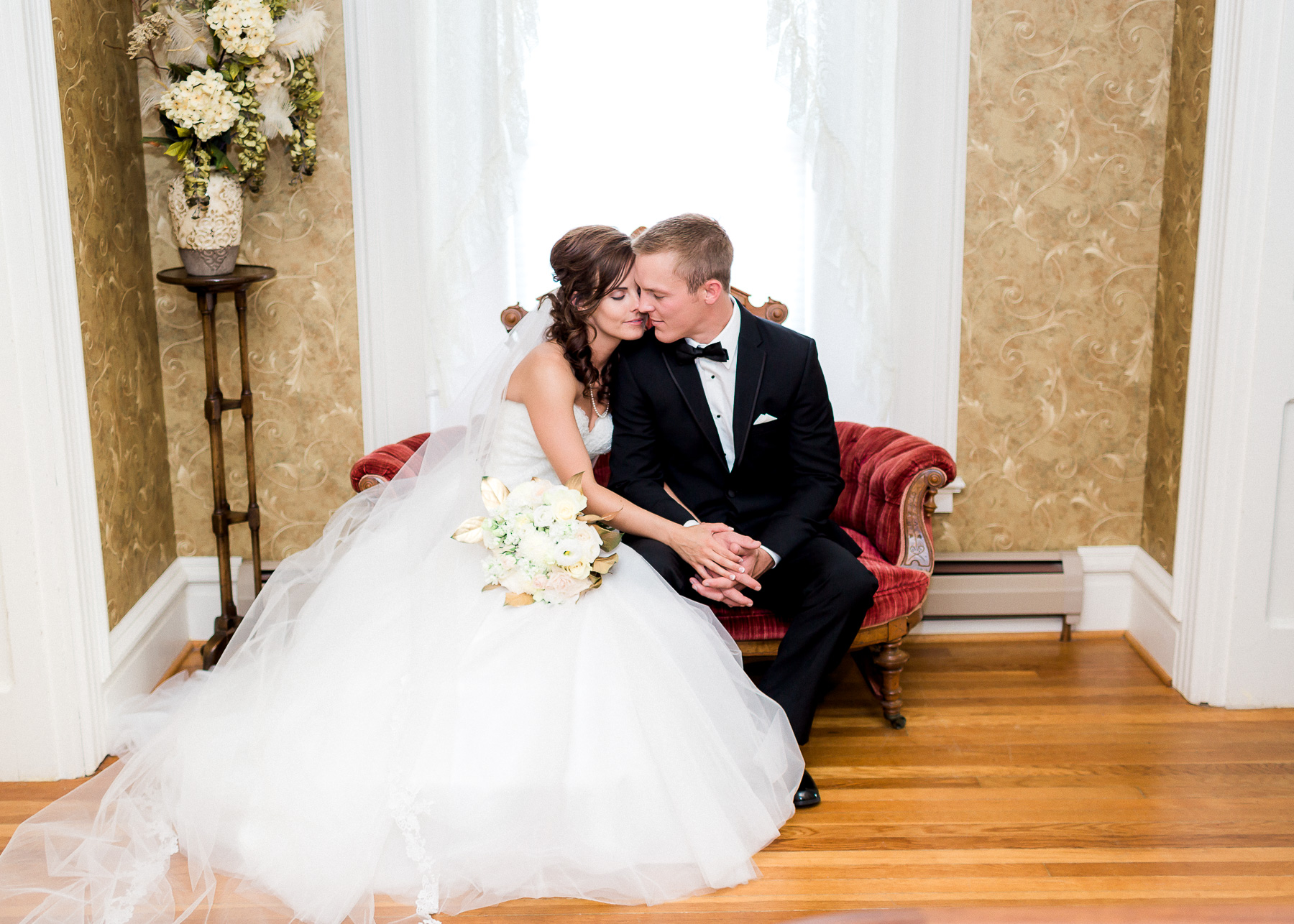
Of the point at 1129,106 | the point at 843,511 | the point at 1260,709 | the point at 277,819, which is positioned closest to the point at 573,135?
the point at 843,511

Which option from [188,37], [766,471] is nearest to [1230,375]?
[766,471]

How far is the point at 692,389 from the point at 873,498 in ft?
2.52

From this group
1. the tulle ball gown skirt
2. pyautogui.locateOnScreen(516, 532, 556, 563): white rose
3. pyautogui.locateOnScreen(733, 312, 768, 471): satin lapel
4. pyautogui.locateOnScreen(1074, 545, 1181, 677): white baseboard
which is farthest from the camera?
pyautogui.locateOnScreen(1074, 545, 1181, 677): white baseboard

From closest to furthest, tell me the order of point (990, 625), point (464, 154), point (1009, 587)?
point (464, 154), point (1009, 587), point (990, 625)

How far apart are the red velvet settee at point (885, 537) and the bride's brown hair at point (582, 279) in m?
0.53

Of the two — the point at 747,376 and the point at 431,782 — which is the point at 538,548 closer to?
the point at 431,782

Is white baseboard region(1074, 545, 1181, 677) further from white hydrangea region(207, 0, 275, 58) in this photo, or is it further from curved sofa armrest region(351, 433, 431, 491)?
white hydrangea region(207, 0, 275, 58)

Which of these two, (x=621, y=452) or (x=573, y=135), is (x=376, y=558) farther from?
(x=573, y=135)

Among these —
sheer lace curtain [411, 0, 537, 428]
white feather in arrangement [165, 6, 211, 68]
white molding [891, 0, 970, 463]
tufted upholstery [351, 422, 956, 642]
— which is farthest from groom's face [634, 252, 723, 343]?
white feather in arrangement [165, 6, 211, 68]

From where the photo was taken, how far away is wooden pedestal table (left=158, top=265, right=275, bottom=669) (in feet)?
11.4

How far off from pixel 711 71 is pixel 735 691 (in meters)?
2.19

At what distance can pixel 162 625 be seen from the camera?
12.2 feet

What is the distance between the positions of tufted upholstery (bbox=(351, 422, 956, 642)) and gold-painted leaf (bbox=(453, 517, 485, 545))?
63cm

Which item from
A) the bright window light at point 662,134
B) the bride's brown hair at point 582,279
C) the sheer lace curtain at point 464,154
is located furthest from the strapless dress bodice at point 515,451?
the bright window light at point 662,134
